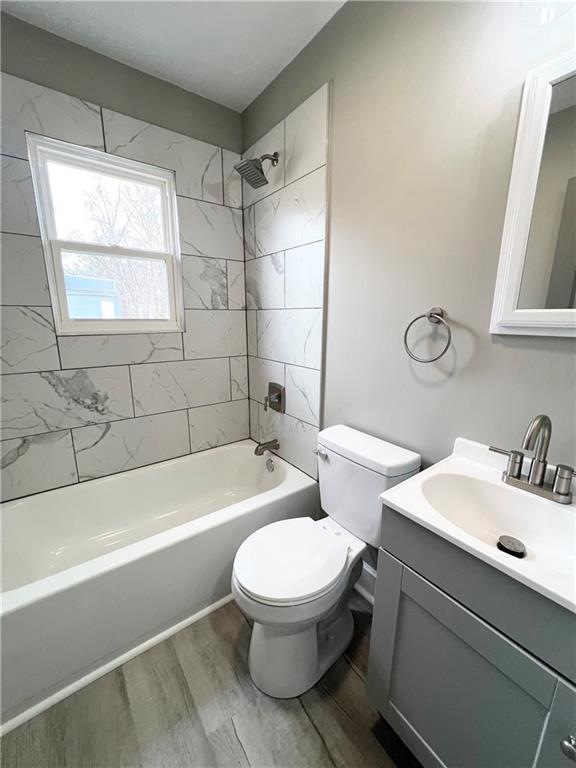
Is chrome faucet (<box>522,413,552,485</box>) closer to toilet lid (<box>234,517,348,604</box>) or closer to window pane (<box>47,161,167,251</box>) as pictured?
toilet lid (<box>234,517,348,604</box>)

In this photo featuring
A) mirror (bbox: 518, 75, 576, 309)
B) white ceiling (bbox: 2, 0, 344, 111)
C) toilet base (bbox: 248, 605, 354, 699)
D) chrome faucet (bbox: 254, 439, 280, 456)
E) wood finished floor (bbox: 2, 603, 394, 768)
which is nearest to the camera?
mirror (bbox: 518, 75, 576, 309)

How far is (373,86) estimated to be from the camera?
1.18 m

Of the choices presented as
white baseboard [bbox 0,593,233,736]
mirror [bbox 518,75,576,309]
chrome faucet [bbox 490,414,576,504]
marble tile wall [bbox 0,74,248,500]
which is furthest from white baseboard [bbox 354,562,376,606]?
mirror [bbox 518,75,576,309]

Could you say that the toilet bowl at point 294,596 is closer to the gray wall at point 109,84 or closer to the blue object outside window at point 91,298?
the blue object outside window at point 91,298

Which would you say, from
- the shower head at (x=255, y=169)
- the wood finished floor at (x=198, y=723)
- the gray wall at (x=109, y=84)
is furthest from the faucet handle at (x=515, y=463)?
the gray wall at (x=109, y=84)

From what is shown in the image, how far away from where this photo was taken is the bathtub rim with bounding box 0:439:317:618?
3.35 ft

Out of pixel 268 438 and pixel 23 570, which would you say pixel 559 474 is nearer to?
pixel 268 438

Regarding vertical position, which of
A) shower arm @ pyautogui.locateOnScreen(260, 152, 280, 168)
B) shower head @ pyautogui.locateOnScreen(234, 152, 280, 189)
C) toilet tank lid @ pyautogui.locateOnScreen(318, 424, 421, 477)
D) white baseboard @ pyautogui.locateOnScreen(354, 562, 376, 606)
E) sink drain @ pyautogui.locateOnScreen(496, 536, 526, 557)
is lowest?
white baseboard @ pyautogui.locateOnScreen(354, 562, 376, 606)

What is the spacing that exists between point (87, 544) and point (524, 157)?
2463 mm

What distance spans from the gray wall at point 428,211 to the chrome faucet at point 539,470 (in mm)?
83

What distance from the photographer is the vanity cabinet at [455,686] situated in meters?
0.60

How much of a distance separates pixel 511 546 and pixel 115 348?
1908mm

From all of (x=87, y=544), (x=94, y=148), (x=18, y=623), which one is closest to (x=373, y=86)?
(x=94, y=148)

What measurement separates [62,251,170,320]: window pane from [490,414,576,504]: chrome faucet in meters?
1.84
